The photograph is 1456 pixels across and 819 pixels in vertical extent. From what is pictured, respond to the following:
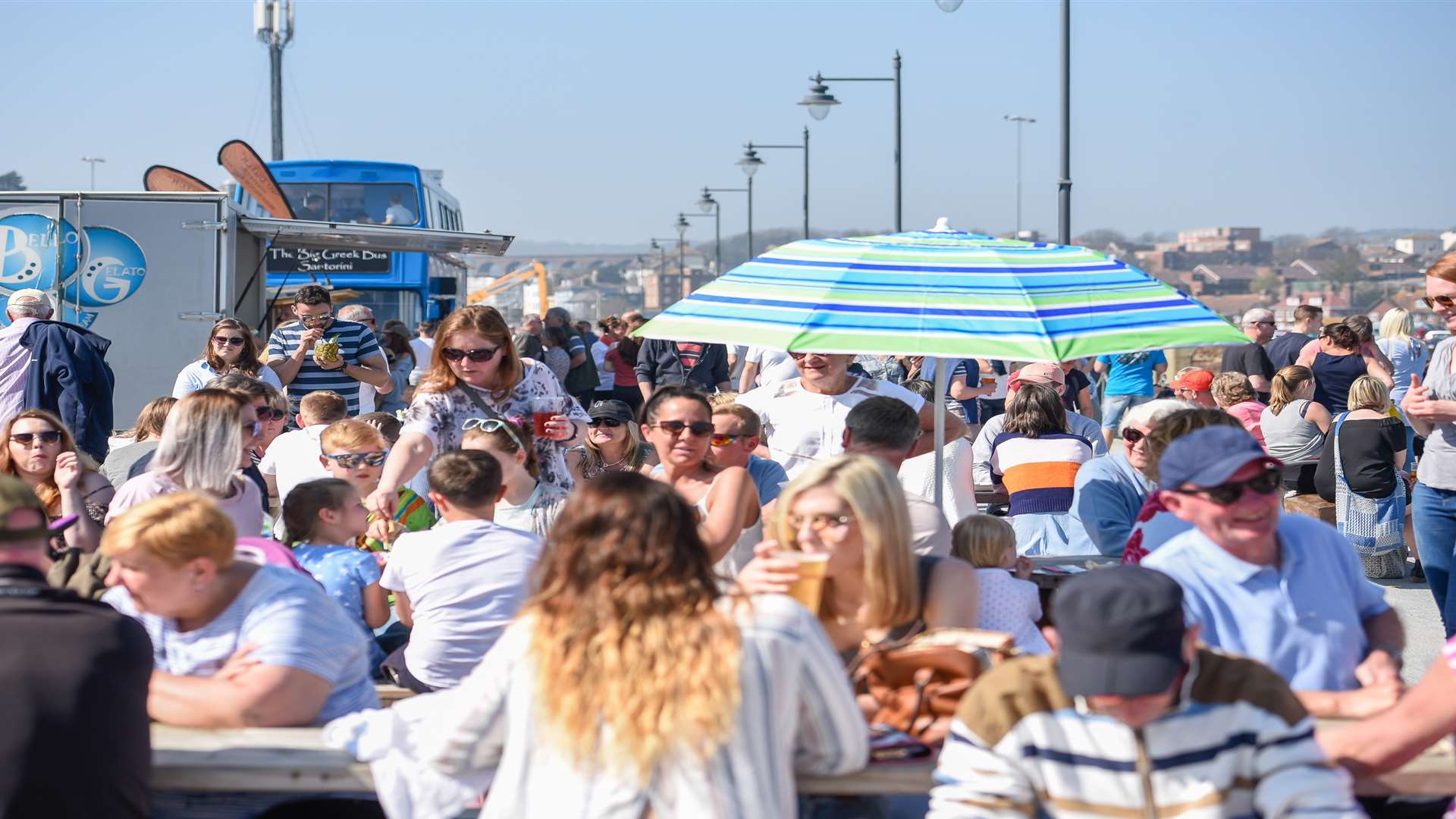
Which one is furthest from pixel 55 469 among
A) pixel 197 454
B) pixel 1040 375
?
pixel 1040 375

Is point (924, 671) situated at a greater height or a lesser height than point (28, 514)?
lesser

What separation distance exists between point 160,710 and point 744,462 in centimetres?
252

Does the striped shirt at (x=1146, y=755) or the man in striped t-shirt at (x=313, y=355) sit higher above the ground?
the man in striped t-shirt at (x=313, y=355)

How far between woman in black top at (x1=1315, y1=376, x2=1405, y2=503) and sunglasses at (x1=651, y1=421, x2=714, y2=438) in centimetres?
511

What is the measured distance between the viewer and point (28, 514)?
11.1ft

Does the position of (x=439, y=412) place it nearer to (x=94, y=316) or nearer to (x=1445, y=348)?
(x=1445, y=348)

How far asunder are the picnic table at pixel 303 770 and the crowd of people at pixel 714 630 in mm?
54

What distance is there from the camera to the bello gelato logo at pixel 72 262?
12258 mm

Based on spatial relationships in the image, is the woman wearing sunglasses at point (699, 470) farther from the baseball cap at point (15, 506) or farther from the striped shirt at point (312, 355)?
the striped shirt at point (312, 355)

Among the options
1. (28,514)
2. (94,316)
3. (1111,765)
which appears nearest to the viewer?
(1111,765)

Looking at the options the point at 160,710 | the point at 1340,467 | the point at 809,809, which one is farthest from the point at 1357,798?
the point at 1340,467

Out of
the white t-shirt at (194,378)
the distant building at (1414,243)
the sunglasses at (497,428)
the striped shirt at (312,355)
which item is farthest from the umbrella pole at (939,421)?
the distant building at (1414,243)

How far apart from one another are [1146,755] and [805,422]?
3992mm

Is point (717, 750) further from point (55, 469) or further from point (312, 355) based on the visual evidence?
point (312, 355)
